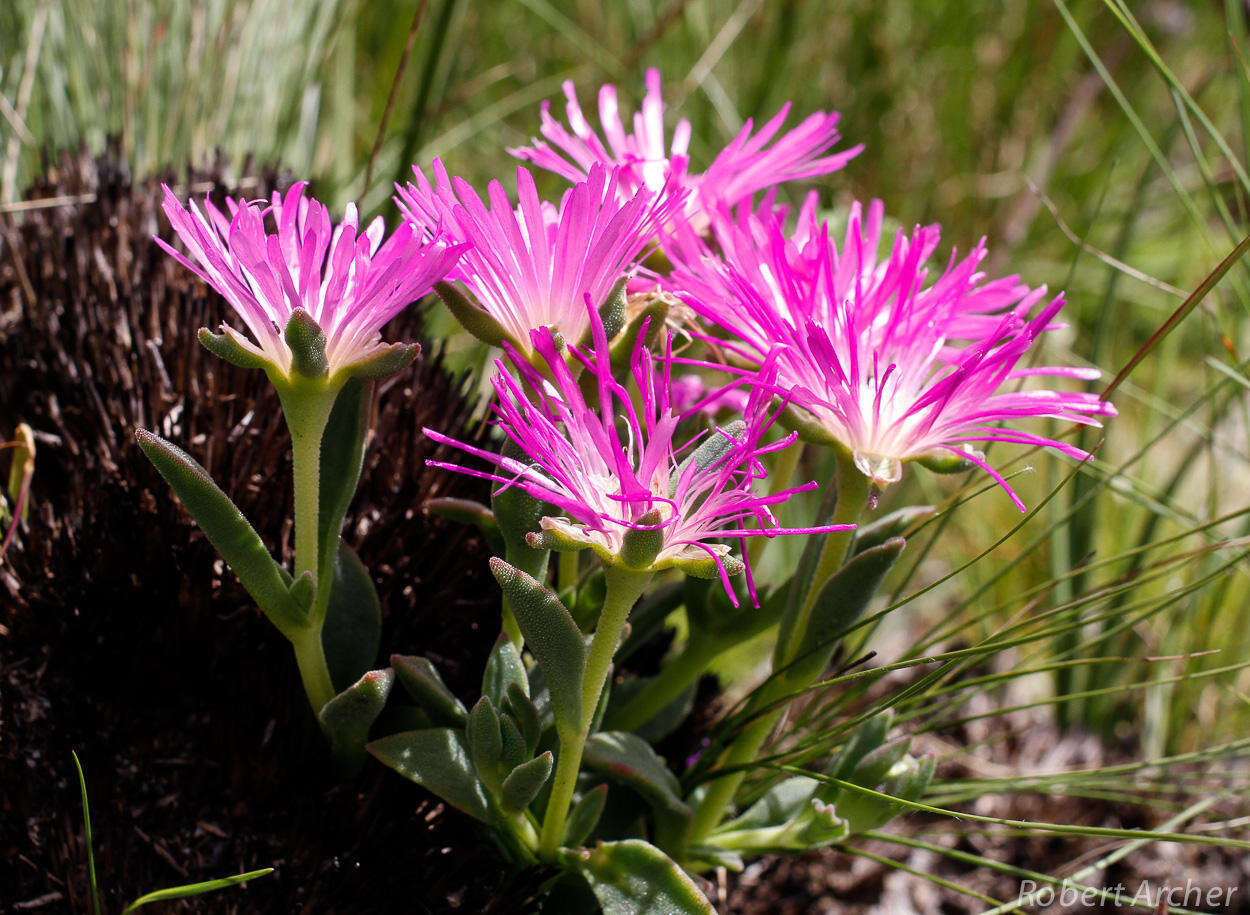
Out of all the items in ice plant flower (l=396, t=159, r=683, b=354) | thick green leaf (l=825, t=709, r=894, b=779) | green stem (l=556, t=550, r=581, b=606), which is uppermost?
ice plant flower (l=396, t=159, r=683, b=354)

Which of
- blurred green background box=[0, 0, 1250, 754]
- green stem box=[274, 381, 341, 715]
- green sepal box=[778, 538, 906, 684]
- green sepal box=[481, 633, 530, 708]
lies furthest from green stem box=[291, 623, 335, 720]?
blurred green background box=[0, 0, 1250, 754]

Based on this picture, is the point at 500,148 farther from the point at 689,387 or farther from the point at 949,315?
the point at 949,315

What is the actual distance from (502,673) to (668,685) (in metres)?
0.17

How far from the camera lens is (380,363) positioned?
0.71 meters

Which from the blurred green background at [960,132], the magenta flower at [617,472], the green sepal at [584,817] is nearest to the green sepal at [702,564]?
the magenta flower at [617,472]

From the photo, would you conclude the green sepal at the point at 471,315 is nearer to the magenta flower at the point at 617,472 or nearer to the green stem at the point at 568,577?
the magenta flower at the point at 617,472

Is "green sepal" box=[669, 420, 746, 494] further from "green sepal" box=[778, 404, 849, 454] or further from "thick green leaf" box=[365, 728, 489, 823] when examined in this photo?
"thick green leaf" box=[365, 728, 489, 823]

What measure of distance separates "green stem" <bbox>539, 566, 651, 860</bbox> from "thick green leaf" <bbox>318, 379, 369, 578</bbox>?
19 cm

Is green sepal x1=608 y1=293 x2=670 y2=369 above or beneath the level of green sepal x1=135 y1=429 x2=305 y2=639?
above

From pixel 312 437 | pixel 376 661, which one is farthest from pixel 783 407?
pixel 376 661

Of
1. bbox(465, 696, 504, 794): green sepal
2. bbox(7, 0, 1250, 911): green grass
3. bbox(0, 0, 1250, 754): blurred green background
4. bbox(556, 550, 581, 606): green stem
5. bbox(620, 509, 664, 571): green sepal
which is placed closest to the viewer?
bbox(620, 509, 664, 571): green sepal

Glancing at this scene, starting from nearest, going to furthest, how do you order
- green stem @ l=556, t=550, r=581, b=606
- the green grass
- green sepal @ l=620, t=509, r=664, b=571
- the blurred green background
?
green sepal @ l=620, t=509, r=664, b=571, green stem @ l=556, t=550, r=581, b=606, the green grass, the blurred green background

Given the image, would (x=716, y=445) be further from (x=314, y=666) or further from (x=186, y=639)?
(x=186, y=639)

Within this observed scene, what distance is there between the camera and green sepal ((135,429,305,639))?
71cm
